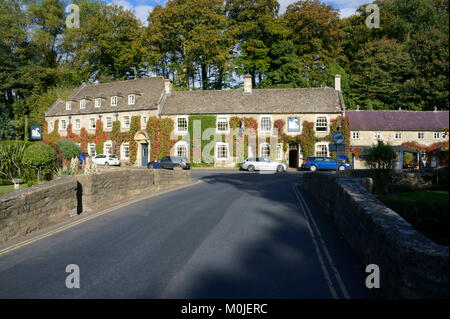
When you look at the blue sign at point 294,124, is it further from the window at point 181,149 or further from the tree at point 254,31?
the tree at point 254,31

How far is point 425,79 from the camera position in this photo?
40.0m

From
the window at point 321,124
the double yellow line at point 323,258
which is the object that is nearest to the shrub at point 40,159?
the double yellow line at point 323,258

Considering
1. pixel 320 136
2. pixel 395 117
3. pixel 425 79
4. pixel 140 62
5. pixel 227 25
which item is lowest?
pixel 320 136

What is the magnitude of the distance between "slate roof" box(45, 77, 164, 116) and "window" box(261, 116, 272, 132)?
41.0 feet

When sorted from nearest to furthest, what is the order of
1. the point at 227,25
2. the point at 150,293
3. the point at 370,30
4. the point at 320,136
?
the point at 150,293, the point at 320,136, the point at 227,25, the point at 370,30

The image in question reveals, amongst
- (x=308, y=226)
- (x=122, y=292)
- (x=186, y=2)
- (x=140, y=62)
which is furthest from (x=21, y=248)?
(x=140, y=62)

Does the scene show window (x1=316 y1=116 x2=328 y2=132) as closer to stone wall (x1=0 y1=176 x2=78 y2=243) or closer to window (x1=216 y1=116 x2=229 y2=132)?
window (x1=216 y1=116 x2=229 y2=132)

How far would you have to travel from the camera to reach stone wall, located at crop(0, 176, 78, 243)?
7367mm

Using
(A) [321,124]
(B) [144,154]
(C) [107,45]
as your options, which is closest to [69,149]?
(B) [144,154]

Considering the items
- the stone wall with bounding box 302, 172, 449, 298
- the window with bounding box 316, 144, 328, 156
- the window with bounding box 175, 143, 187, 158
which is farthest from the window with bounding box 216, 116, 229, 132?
the stone wall with bounding box 302, 172, 449, 298

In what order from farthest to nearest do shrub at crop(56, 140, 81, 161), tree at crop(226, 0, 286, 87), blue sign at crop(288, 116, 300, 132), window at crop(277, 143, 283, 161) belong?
1. tree at crop(226, 0, 286, 87)
2. window at crop(277, 143, 283, 161)
3. blue sign at crop(288, 116, 300, 132)
4. shrub at crop(56, 140, 81, 161)

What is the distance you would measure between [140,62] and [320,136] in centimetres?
3212

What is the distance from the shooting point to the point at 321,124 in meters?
35.0

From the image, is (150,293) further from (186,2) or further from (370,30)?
(370,30)
